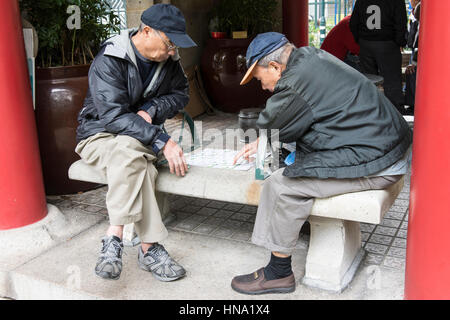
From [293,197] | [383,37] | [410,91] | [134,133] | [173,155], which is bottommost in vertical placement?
[410,91]

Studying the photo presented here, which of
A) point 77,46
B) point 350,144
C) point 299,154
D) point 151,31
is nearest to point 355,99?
point 350,144

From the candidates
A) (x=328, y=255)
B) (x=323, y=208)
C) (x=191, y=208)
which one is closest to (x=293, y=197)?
(x=323, y=208)

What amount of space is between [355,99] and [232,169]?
0.92 m

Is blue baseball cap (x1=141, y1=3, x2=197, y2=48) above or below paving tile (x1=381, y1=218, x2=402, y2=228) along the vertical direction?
above

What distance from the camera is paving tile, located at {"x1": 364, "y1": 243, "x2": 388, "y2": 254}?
3088 mm

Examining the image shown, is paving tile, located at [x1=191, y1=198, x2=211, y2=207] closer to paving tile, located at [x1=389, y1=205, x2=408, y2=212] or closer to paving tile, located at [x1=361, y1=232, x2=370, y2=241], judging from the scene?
paving tile, located at [x1=361, y1=232, x2=370, y2=241]

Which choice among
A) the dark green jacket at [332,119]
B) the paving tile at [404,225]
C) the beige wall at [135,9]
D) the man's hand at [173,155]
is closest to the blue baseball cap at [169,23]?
the man's hand at [173,155]

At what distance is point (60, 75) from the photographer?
13.2ft

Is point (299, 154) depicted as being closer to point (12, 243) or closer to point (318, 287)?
point (318, 287)

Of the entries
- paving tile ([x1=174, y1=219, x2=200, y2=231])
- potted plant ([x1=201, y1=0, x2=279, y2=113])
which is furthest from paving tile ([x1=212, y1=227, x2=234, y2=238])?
potted plant ([x1=201, y1=0, x2=279, y2=113])

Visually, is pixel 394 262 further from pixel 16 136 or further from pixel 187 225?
pixel 16 136

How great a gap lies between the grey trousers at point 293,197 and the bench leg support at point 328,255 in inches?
9.0

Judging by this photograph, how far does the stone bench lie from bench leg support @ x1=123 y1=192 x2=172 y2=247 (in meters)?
0.01

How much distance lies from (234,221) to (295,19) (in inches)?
176
